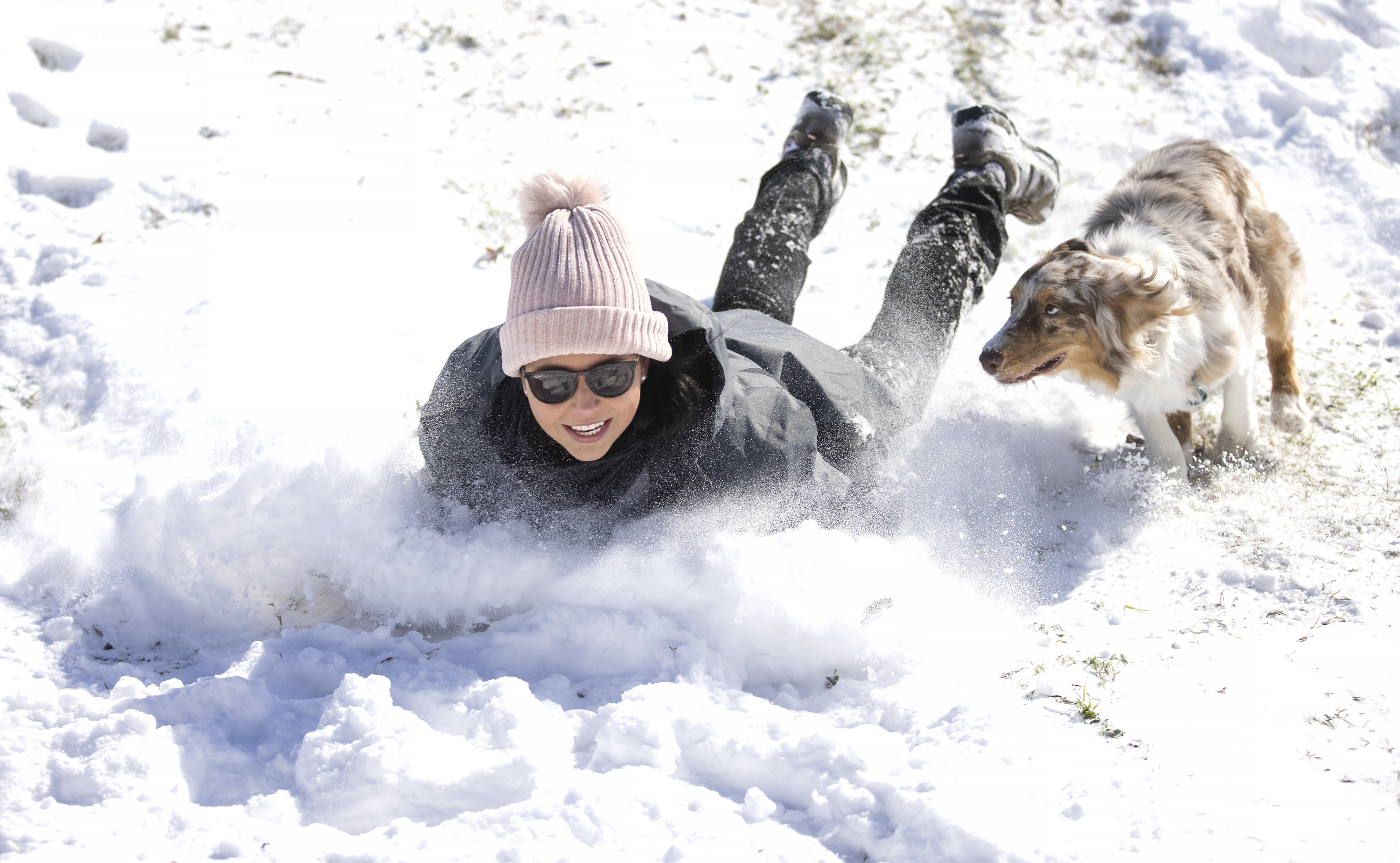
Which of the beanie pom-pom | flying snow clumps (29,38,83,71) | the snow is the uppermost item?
flying snow clumps (29,38,83,71)

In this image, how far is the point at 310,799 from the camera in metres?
1.85

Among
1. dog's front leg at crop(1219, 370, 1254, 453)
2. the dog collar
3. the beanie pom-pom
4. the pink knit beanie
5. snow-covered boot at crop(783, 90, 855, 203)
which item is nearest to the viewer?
the pink knit beanie

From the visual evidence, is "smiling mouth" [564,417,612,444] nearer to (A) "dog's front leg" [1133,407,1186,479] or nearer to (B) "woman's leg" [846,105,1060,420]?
(B) "woman's leg" [846,105,1060,420]

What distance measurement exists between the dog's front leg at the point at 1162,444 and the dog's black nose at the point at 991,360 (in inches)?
25.7

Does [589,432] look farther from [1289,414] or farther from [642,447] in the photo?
[1289,414]

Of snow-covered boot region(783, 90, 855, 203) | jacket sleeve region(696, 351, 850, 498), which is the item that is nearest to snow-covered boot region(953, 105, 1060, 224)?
snow-covered boot region(783, 90, 855, 203)

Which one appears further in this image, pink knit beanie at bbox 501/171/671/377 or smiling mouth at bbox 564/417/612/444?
smiling mouth at bbox 564/417/612/444

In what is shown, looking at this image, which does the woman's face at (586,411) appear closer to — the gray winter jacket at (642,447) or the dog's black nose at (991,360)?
the gray winter jacket at (642,447)

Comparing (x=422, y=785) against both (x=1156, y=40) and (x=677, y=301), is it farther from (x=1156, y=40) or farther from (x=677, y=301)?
(x=1156, y=40)

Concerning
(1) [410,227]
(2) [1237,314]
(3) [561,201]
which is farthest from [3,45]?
(2) [1237,314]

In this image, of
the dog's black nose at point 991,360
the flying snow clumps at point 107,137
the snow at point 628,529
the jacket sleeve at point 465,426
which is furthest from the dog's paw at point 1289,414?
the flying snow clumps at point 107,137

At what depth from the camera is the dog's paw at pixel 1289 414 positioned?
341 centimetres

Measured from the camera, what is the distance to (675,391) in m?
2.41

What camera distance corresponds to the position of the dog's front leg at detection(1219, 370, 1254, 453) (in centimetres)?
322
